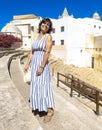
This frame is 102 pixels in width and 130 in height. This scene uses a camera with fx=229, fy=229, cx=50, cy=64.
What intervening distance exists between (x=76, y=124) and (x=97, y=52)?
127 ft

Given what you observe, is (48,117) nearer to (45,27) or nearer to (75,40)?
(45,27)

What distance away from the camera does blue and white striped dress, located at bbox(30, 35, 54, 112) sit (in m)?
4.89

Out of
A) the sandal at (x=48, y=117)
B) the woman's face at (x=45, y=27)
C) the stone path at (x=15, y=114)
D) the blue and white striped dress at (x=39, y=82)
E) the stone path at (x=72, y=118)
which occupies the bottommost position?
the stone path at (x=72, y=118)

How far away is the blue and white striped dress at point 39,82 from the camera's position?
4895mm

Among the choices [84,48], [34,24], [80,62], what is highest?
[34,24]

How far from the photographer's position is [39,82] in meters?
4.90

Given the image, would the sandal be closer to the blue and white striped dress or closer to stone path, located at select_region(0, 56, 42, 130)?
the blue and white striped dress

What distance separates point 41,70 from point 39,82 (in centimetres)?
28

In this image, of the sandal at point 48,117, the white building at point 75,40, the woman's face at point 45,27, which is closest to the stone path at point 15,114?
the sandal at point 48,117

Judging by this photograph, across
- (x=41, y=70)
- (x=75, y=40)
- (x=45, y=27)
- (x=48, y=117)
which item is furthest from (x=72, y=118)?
(x=75, y=40)

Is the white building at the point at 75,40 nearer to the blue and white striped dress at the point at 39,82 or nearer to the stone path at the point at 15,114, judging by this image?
the stone path at the point at 15,114

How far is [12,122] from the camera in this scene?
14.5 ft

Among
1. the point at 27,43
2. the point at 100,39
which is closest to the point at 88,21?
the point at 100,39

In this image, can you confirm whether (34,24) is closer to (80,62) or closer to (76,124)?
(80,62)
